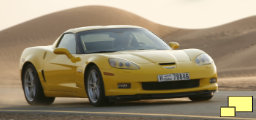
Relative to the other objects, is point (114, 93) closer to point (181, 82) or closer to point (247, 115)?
point (181, 82)

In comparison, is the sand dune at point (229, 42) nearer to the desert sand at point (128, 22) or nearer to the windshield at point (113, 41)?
the desert sand at point (128, 22)

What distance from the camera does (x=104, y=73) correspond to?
11.3m

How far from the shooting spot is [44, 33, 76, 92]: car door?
12336 millimetres

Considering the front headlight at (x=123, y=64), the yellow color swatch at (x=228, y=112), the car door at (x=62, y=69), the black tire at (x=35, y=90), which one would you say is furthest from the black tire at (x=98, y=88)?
the yellow color swatch at (x=228, y=112)

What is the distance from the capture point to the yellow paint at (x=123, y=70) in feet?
36.8

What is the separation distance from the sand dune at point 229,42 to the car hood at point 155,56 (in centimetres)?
4080

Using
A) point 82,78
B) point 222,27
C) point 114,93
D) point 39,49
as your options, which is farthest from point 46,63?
point 222,27

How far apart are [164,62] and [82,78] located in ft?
4.96

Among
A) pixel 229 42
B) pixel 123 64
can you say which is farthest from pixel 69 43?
pixel 229 42

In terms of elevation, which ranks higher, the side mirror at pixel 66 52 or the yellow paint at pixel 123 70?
the side mirror at pixel 66 52

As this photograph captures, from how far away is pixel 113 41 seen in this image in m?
12.5

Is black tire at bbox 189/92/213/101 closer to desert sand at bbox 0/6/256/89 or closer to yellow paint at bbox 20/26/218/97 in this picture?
yellow paint at bbox 20/26/218/97

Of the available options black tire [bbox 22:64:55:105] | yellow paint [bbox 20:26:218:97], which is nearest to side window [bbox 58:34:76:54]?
yellow paint [bbox 20:26:218:97]

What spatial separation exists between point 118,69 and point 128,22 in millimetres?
92720
